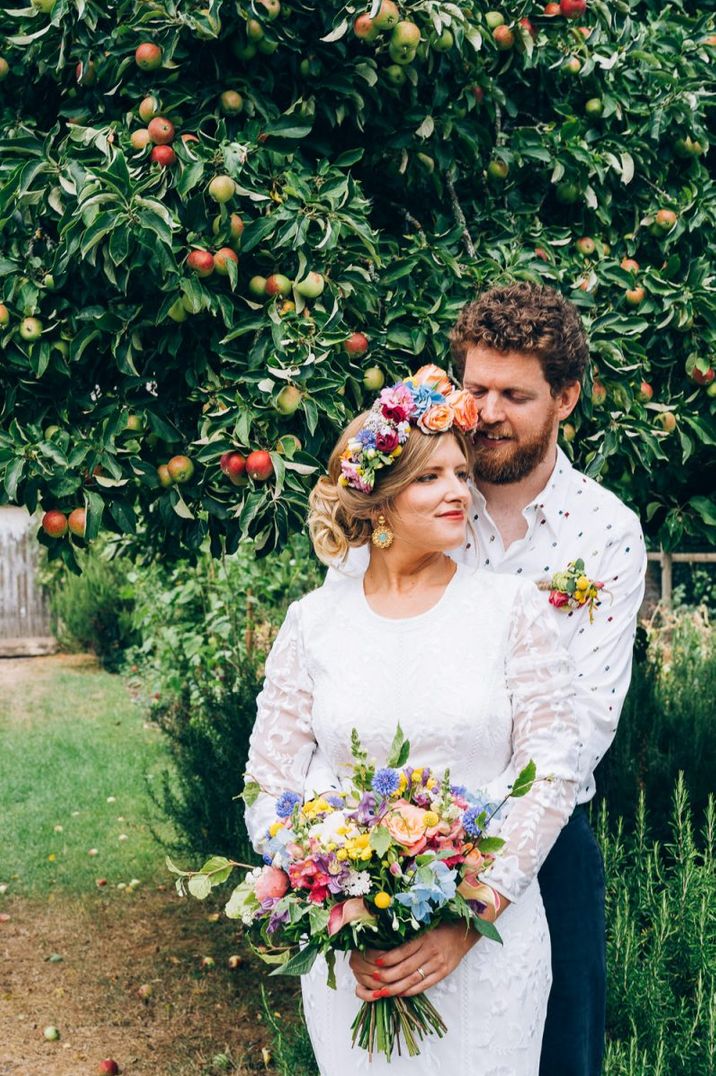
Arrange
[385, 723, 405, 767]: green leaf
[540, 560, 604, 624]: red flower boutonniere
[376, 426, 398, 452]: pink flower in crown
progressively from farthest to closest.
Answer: [540, 560, 604, 624]: red flower boutonniere < [376, 426, 398, 452]: pink flower in crown < [385, 723, 405, 767]: green leaf

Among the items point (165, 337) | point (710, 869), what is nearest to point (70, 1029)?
point (710, 869)

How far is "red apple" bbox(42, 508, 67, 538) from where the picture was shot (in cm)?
300

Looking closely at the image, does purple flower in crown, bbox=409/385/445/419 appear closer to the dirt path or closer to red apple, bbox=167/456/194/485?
red apple, bbox=167/456/194/485

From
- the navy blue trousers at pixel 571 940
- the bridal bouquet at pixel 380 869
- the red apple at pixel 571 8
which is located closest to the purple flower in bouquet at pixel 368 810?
the bridal bouquet at pixel 380 869

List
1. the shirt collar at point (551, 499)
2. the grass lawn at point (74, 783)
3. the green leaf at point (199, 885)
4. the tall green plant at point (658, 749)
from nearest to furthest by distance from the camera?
the green leaf at point (199, 885) → the shirt collar at point (551, 499) → the tall green plant at point (658, 749) → the grass lawn at point (74, 783)

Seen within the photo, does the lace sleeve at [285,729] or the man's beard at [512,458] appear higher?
the man's beard at [512,458]

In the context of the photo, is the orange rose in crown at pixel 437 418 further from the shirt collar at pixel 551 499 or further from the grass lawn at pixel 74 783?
the grass lawn at pixel 74 783

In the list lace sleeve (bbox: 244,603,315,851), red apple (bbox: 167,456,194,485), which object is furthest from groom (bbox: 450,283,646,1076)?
red apple (bbox: 167,456,194,485)

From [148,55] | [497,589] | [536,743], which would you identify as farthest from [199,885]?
[148,55]

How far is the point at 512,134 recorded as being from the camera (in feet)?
11.7

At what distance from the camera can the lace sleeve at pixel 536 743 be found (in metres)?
2.08

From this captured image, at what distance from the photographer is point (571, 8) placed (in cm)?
347

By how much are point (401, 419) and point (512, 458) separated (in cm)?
37

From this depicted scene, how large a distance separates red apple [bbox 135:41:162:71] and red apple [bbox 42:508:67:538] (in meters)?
1.14
